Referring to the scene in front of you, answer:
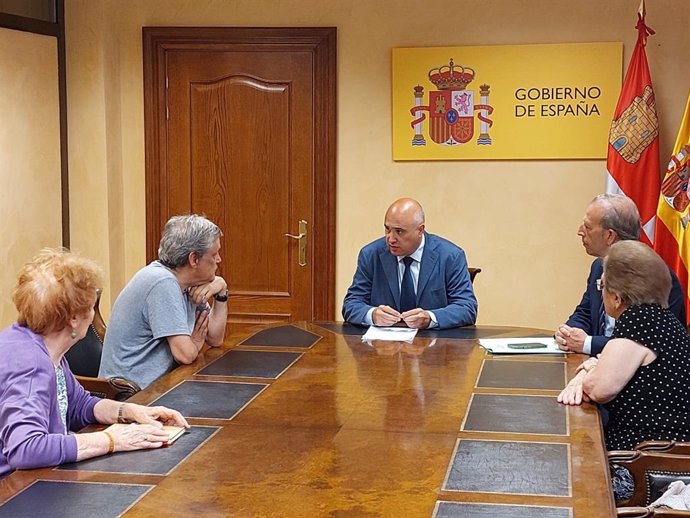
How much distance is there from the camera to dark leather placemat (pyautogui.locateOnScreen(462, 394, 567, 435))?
9.11ft

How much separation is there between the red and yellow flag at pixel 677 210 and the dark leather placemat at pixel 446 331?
1.40 m

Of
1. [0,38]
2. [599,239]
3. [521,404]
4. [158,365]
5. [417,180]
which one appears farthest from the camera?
[417,180]

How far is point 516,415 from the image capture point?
2.91m

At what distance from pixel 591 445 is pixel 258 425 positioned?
2.89 feet

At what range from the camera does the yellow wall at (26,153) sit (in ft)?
17.8

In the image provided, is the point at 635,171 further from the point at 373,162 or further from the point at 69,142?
the point at 69,142

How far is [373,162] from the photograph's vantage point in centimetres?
579

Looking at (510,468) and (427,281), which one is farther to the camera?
(427,281)

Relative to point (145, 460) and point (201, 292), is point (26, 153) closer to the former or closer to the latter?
Result: point (201, 292)

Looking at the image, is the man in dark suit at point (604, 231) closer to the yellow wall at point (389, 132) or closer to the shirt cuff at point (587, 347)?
the shirt cuff at point (587, 347)

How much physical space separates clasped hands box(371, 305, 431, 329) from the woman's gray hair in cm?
117

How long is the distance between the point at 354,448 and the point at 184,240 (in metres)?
1.32

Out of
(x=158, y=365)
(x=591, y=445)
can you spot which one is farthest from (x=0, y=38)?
(x=591, y=445)

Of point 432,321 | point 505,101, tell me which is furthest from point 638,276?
point 505,101
